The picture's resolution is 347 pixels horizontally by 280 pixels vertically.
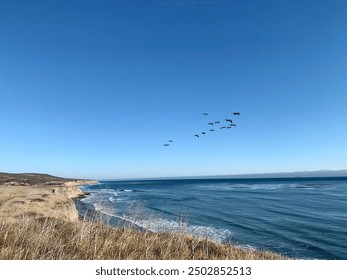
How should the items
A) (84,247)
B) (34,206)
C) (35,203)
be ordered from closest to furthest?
1. (84,247)
2. (34,206)
3. (35,203)

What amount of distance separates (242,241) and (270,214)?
15.5 metres

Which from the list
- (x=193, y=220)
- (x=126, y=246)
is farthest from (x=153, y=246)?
(x=193, y=220)

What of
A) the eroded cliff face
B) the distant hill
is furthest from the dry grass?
the distant hill

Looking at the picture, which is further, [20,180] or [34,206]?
[20,180]

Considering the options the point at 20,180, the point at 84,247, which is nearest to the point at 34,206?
→ the point at 84,247

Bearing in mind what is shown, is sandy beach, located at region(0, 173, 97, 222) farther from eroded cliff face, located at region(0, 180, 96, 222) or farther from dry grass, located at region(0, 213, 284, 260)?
dry grass, located at region(0, 213, 284, 260)

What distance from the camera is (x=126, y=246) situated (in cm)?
621

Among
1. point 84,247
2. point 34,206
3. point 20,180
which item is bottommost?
point 34,206

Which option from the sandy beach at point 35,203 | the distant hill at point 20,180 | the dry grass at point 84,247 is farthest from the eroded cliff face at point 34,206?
the distant hill at point 20,180

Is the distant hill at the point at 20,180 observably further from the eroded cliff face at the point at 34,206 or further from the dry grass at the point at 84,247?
the dry grass at the point at 84,247

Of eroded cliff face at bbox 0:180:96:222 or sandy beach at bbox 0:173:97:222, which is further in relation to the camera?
sandy beach at bbox 0:173:97:222

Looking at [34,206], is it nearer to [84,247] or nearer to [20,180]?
[84,247]
